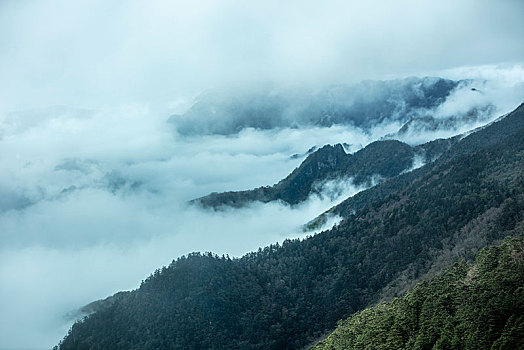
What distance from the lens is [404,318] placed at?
8112 cm

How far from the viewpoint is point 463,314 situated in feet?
226

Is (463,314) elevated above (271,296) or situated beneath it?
situated beneath

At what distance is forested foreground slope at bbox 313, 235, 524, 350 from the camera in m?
62.2

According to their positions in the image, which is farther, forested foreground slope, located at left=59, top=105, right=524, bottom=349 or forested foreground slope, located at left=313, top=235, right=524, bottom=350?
forested foreground slope, located at left=59, top=105, right=524, bottom=349

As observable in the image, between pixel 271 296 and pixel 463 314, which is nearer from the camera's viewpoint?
pixel 463 314

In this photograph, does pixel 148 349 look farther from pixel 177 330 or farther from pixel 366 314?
pixel 366 314

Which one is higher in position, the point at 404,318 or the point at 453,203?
the point at 453,203

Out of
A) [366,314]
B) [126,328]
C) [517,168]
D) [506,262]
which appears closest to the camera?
[506,262]

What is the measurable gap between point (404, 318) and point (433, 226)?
385 ft

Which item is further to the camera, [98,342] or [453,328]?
[98,342]

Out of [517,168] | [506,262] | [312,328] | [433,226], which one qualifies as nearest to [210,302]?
[312,328]

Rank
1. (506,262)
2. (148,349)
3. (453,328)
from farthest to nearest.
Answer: (148,349) < (506,262) < (453,328)

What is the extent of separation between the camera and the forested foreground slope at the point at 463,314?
6219 centimetres

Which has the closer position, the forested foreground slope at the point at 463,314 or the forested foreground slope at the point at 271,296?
the forested foreground slope at the point at 463,314
